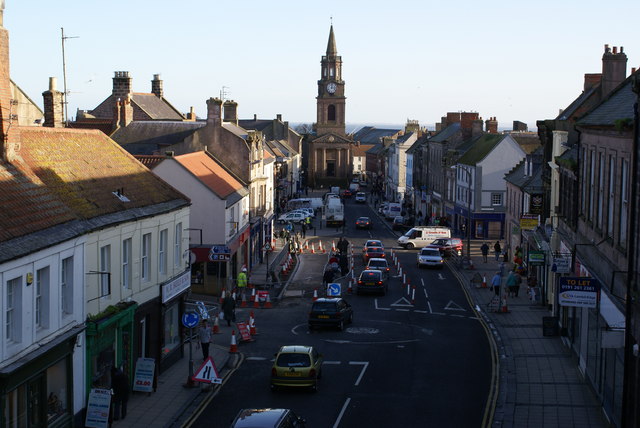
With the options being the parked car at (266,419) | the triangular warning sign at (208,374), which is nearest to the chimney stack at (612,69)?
the triangular warning sign at (208,374)

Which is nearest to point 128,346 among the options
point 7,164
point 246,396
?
point 246,396

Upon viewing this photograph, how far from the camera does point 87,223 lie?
2184 centimetres

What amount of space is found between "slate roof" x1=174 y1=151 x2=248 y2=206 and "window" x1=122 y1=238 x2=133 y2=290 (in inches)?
686

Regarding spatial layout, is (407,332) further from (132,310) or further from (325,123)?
(325,123)

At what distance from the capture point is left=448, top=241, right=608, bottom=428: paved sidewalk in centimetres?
2262

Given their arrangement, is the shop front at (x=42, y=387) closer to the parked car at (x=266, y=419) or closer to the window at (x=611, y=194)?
the parked car at (x=266, y=419)

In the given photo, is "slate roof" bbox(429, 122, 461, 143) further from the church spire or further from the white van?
the church spire

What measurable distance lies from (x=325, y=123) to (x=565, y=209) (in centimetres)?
12629

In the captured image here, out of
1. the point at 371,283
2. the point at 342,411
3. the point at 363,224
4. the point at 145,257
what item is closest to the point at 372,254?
the point at 371,283

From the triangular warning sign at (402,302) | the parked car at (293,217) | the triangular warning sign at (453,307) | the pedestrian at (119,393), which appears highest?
the parked car at (293,217)

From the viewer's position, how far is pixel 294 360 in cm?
2489

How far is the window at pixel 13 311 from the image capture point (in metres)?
17.4

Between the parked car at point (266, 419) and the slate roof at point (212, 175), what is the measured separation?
25136 millimetres

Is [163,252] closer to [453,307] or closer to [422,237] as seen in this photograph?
[453,307]
